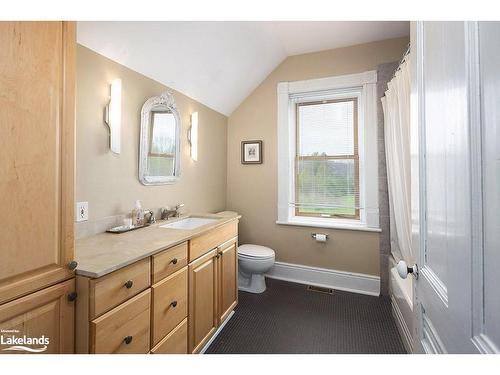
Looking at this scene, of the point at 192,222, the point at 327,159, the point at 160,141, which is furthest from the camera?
the point at 327,159

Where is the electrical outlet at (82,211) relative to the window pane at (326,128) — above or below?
below

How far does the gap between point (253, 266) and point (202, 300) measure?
0.91 metres

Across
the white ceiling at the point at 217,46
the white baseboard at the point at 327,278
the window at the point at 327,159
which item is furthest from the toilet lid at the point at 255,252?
the white ceiling at the point at 217,46

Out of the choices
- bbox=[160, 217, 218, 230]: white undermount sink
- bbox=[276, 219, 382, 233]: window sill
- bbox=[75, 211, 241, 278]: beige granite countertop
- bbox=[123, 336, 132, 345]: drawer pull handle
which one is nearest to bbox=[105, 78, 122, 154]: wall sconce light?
bbox=[75, 211, 241, 278]: beige granite countertop

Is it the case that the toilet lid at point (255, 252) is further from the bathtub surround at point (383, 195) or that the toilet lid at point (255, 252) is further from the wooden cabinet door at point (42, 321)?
the wooden cabinet door at point (42, 321)

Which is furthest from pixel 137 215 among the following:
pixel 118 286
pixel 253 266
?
pixel 253 266

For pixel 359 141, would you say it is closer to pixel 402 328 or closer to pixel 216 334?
pixel 402 328

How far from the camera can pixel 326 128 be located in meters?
2.94

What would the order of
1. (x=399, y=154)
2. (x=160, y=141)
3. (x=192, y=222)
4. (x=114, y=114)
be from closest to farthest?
(x=114, y=114) < (x=399, y=154) < (x=160, y=141) < (x=192, y=222)

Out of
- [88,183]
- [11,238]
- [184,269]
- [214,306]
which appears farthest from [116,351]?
[88,183]

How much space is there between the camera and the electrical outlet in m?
1.50

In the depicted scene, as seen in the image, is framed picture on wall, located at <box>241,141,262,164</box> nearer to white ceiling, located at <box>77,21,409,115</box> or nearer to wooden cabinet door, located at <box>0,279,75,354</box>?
white ceiling, located at <box>77,21,409,115</box>

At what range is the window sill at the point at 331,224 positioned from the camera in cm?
268

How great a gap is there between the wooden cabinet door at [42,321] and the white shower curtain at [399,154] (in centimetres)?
195
